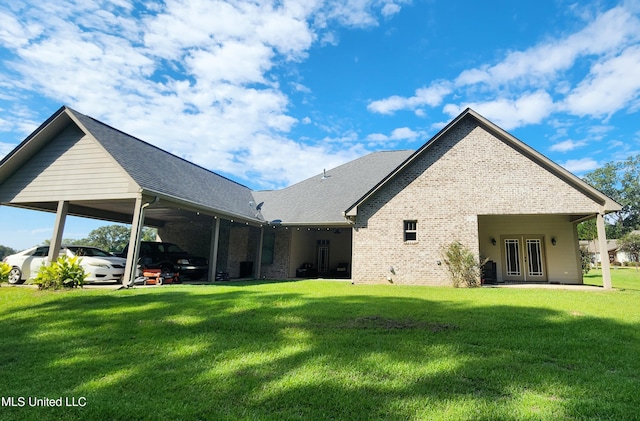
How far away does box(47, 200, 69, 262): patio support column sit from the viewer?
473 inches

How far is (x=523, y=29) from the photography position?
12.6 meters

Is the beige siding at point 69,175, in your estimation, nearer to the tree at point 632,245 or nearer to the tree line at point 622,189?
the tree at point 632,245

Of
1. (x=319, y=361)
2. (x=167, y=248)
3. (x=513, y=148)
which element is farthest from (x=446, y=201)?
(x=167, y=248)

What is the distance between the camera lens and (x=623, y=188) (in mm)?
63656

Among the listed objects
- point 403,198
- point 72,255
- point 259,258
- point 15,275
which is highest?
point 403,198

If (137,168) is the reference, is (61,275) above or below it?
below

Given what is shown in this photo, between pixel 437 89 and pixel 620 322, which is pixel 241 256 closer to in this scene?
pixel 437 89

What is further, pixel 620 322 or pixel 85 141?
pixel 85 141

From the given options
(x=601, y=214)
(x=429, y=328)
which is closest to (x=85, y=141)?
(x=429, y=328)

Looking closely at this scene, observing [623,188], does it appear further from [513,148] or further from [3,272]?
[3,272]

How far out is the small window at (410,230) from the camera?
1384cm

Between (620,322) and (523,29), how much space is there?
11.3 metres

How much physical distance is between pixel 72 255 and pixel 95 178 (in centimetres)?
302

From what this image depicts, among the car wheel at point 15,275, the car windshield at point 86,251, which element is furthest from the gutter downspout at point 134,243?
the car wheel at point 15,275
